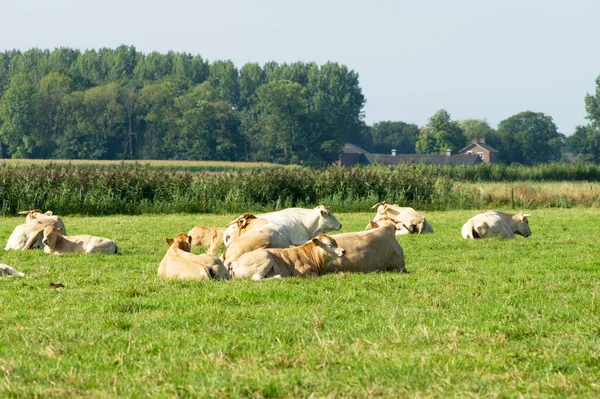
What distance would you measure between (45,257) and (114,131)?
10308 centimetres

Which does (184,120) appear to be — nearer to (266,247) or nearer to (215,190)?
(215,190)

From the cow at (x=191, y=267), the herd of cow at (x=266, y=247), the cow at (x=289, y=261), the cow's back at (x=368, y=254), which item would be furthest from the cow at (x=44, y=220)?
the cow's back at (x=368, y=254)

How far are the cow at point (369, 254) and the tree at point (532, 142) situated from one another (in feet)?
479

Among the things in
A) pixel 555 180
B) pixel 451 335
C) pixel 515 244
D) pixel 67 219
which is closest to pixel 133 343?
pixel 451 335

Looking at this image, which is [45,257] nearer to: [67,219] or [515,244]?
[515,244]

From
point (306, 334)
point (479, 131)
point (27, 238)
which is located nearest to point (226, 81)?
point (479, 131)

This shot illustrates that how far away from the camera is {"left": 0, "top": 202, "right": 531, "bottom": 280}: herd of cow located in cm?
1160

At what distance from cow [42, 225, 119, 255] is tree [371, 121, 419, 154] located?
15741 centimetres

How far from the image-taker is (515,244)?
1762 centimetres

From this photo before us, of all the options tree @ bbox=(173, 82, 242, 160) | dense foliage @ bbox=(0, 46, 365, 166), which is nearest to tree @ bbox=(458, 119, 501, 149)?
dense foliage @ bbox=(0, 46, 365, 166)

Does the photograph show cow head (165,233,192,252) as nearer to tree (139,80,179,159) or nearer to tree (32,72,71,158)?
tree (139,80,179,159)

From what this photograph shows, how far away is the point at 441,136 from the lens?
149m

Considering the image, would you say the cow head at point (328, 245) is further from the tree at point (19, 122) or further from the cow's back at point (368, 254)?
the tree at point (19, 122)

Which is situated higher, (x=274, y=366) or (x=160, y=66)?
(x=160, y=66)
